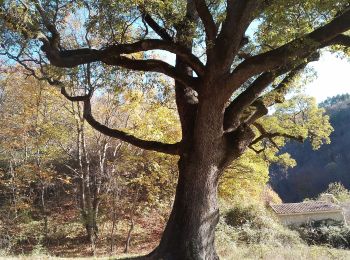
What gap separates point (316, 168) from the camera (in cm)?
7788

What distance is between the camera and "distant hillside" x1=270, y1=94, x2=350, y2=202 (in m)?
76.4

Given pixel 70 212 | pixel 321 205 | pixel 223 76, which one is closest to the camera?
pixel 223 76

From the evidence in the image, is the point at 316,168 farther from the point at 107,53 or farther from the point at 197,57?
the point at 107,53

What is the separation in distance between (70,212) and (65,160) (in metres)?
3.92

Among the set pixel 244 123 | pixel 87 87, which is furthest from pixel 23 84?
pixel 244 123

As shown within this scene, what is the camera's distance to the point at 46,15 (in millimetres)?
8359

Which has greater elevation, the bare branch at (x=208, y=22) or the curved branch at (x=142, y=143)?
the bare branch at (x=208, y=22)

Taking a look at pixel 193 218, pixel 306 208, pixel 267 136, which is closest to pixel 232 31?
pixel 193 218

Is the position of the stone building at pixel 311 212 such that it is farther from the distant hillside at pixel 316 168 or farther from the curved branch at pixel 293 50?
the distant hillside at pixel 316 168

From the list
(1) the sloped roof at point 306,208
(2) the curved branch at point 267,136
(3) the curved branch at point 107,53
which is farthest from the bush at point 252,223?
(1) the sloped roof at point 306,208

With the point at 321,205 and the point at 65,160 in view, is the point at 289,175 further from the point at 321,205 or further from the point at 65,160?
the point at 65,160

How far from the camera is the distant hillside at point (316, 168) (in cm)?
7638

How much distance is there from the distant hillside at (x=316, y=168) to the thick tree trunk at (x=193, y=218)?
70.4 m

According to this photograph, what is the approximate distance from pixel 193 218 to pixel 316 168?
74.7 metres
